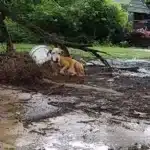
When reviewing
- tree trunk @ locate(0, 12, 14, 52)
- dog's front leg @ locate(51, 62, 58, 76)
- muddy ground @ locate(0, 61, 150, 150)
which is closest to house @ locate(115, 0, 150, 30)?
tree trunk @ locate(0, 12, 14, 52)

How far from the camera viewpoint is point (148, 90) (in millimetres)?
11141

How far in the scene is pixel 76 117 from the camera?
7.92m

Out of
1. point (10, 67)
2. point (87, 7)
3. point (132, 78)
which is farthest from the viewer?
point (87, 7)

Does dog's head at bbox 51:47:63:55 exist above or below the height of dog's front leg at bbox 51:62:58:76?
above

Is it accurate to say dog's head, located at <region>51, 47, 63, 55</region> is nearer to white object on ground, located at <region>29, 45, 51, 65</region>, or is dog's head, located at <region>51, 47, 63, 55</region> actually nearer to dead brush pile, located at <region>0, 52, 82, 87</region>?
white object on ground, located at <region>29, 45, 51, 65</region>

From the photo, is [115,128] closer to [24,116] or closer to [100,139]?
[100,139]

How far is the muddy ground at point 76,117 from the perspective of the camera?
253 inches

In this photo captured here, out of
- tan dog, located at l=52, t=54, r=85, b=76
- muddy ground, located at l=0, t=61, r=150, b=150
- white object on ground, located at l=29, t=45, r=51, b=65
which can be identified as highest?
white object on ground, located at l=29, t=45, r=51, b=65

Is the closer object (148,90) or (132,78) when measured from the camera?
(148,90)

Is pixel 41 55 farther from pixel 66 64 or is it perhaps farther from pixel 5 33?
pixel 5 33

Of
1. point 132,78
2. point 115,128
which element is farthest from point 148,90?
point 115,128

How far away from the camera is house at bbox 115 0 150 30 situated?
1439 inches

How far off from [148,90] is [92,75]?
2.32m

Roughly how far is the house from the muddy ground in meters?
25.5
